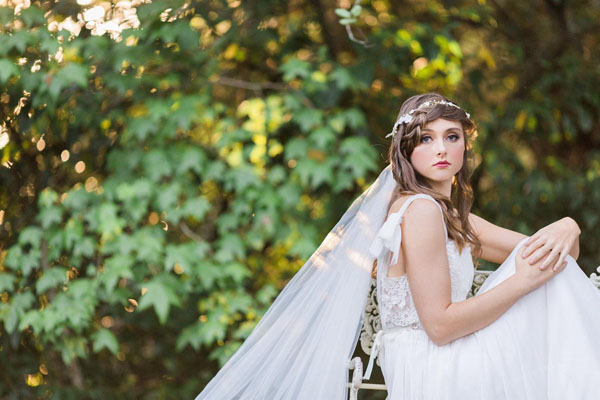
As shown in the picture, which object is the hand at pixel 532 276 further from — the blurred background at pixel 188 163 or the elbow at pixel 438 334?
the blurred background at pixel 188 163

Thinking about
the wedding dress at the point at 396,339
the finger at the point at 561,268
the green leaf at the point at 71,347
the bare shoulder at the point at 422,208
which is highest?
the bare shoulder at the point at 422,208

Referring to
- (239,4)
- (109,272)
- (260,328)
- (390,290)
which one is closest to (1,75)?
(109,272)

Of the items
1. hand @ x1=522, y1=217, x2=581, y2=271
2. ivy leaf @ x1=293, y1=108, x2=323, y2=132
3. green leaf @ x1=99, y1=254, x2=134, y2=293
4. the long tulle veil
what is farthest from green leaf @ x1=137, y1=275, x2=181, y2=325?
hand @ x1=522, y1=217, x2=581, y2=271

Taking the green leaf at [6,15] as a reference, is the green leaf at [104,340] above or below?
below

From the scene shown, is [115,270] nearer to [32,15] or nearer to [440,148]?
[32,15]

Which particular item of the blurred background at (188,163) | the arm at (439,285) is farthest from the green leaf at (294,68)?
the arm at (439,285)

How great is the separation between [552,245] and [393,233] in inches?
15.5

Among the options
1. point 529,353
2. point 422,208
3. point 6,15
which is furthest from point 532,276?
point 6,15

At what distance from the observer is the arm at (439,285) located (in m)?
1.70

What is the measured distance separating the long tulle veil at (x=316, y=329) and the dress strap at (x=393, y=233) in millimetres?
129

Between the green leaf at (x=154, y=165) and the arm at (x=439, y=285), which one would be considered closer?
the arm at (x=439, y=285)

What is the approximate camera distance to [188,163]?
344 centimetres

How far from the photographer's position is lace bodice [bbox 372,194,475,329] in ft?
5.98

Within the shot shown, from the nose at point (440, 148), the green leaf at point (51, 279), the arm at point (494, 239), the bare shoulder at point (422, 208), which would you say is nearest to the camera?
the bare shoulder at point (422, 208)
